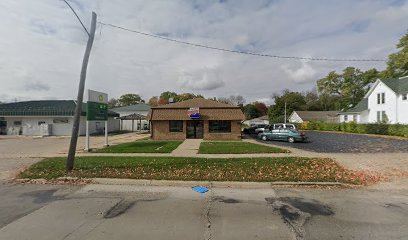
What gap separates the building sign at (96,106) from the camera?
16359mm

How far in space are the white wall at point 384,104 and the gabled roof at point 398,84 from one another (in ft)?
1.45

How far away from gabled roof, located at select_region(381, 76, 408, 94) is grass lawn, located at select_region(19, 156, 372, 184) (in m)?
28.4

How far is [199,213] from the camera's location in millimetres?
5203

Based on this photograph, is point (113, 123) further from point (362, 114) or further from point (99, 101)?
point (362, 114)

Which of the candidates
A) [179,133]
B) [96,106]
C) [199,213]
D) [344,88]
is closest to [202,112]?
[179,133]

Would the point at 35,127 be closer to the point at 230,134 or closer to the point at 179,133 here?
the point at 179,133

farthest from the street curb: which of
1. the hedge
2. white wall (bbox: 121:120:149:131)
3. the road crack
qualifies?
white wall (bbox: 121:120:149:131)

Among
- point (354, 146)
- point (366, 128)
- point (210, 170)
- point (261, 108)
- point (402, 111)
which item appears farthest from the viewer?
point (261, 108)

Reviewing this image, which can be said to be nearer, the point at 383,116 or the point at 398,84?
the point at 398,84

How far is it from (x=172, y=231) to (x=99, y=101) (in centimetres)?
1559

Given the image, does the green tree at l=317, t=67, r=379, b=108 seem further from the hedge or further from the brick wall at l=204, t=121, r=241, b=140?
the brick wall at l=204, t=121, r=241, b=140

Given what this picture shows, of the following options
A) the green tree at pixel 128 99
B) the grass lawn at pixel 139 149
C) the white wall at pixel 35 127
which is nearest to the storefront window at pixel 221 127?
the grass lawn at pixel 139 149

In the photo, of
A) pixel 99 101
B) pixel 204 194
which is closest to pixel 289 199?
pixel 204 194

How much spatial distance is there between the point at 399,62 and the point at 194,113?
34799mm
